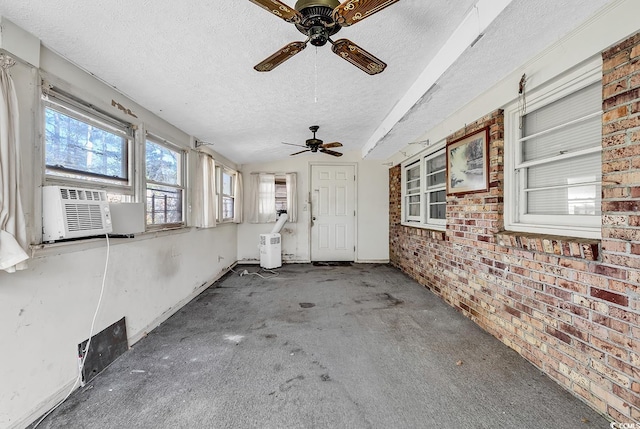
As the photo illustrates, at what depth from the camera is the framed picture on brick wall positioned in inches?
103

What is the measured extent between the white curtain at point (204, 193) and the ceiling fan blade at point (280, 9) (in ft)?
9.28

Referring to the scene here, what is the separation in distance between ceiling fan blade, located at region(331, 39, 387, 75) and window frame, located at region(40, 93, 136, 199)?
6.11ft

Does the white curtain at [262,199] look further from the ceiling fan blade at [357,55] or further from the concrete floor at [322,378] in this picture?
the ceiling fan blade at [357,55]

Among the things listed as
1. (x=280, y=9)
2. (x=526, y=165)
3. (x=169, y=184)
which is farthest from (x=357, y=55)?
(x=169, y=184)

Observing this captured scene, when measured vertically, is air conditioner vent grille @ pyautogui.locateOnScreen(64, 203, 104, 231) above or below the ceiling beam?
Result: below

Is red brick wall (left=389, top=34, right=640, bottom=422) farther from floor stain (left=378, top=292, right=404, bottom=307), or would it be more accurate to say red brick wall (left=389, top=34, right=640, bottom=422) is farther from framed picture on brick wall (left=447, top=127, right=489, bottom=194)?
floor stain (left=378, top=292, right=404, bottom=307)

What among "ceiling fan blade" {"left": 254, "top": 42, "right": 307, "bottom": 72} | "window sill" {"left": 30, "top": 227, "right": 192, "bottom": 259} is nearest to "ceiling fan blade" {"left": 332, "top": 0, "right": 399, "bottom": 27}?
"ceiling fan blade" {"left": 254, "top": 42, "right": 307, "bottom": 72}

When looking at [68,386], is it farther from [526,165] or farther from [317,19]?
[526,165]

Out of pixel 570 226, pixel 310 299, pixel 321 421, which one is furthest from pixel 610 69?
pixel 310 299

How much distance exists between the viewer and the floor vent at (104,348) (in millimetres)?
1847

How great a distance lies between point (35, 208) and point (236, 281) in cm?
308

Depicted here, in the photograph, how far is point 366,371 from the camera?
193cm

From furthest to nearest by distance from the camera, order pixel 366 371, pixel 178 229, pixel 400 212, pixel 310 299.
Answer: pixel 400 212
pixel 310 299
pixel 178 229
pixel 366 371

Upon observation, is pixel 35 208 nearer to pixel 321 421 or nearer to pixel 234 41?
pixel 234 41
